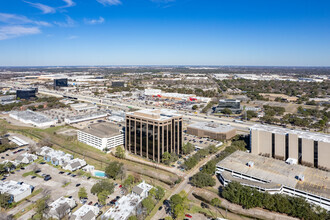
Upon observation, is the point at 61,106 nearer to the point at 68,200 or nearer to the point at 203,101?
the point at 203,101

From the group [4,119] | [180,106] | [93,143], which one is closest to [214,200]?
[93,143]

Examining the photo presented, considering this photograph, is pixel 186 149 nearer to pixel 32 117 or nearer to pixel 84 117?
pixel 84 117

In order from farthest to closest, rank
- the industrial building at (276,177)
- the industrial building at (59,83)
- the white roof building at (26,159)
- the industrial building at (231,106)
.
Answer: the industrial building at (59,83) < the industrial building at (231,106) < the white roof building at (26,159) < the industrial building at (276,177)

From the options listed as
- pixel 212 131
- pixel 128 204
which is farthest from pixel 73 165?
pixel 212 131

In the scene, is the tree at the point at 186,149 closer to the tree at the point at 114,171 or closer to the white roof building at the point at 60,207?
the tree at the point at 114,171

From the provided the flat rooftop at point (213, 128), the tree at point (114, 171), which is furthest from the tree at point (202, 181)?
the flat rooftop at point (213, 128)

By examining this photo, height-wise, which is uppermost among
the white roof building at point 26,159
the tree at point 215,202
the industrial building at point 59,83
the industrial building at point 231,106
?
the industrial building at point 59,83

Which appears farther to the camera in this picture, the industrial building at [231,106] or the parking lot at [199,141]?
the industrial building at [231,106]
